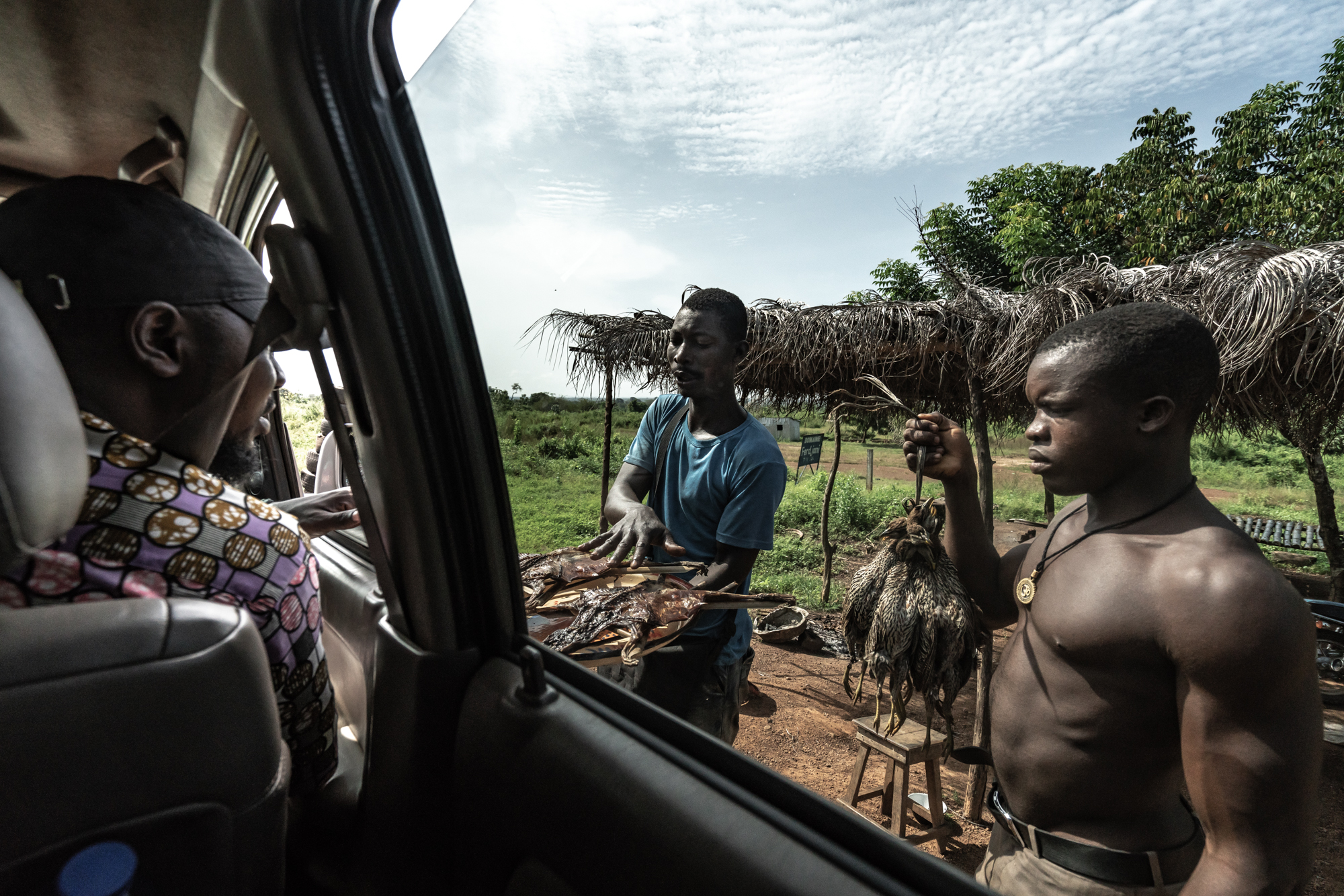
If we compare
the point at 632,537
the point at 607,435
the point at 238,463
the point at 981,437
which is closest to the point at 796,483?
the point at 607,435

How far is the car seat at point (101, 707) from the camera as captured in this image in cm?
70

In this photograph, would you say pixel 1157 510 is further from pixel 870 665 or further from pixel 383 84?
pixel 383 84

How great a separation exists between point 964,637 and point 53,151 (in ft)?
10.4

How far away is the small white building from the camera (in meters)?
9.23

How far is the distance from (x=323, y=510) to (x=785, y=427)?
→ 9.43 meters

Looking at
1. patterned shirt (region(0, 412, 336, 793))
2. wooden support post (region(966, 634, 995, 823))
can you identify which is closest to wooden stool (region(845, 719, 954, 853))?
wooden support post (region(966, 634, 995, 823))

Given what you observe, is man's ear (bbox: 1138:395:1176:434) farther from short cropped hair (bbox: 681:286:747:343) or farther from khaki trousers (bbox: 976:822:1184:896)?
short cropped hair (bbox: 681:286:747:343)

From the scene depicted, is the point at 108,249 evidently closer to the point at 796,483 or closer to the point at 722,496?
the point at 722,496

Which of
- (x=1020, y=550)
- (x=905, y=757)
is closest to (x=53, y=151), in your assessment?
(x=1020, y=550)

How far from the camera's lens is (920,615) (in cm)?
212

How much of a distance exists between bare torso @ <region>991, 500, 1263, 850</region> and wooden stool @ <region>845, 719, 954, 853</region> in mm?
2061

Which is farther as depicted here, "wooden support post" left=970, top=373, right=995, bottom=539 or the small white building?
the small white building

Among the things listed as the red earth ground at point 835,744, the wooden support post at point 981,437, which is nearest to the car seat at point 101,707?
the red earth ground at point 835,744

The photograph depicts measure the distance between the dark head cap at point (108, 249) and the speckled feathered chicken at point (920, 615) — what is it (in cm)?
194
